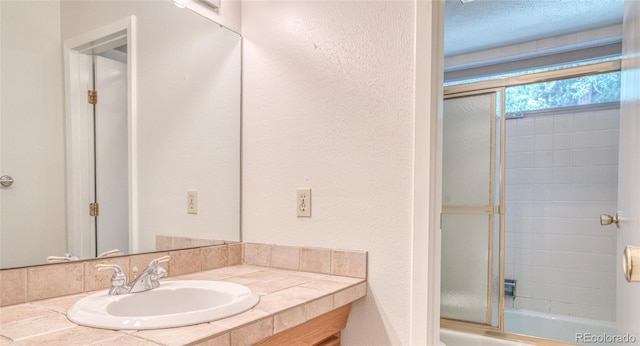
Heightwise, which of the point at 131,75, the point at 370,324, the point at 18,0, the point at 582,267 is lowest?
the point at 582,267

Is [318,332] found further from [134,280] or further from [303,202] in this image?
[134,280]

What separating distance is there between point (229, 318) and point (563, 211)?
117 inches

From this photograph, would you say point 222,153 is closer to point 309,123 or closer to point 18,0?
point 309,123

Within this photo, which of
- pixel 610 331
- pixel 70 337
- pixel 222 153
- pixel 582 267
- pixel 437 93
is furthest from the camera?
pixel 582 267

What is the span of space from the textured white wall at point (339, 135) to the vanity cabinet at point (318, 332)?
64mm

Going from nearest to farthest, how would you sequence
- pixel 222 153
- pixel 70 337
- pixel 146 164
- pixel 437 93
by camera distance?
1. pixel 70 337
2. pixel 437 93
3. pixel 146 164
4. pixel 222 153

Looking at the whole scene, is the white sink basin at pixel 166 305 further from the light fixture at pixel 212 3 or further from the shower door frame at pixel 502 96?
the shower door frame at pixel 502 96

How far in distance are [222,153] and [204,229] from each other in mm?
338

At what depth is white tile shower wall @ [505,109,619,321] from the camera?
2.75 meters

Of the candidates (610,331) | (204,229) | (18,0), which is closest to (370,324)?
(204,229)

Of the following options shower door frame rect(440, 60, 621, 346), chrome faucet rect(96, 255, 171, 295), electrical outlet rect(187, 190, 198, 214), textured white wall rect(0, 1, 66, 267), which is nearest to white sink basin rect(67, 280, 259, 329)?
chrome faucet rect(96, 255, 171, 295)

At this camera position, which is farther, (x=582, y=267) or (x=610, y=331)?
(x=582, y=267)

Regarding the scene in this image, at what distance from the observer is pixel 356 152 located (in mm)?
1360

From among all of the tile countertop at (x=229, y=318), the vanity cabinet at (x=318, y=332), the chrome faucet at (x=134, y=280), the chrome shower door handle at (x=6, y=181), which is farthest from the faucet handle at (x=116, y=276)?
the vanity cabinet at (x=318, y=332)
